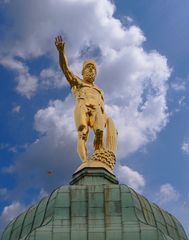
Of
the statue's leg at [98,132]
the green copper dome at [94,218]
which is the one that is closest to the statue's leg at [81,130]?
the statue's leg at [98,132]

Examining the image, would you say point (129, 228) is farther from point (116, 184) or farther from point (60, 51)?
point (60, 51)

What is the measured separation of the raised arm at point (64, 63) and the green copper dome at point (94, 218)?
5130 millimetres

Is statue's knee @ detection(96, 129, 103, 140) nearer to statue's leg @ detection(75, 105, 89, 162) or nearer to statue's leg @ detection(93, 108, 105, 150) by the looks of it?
statue's leg @ detection(93, 108, 105, 150)

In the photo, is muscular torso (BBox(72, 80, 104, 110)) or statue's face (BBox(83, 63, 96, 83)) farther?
statue's face (BBox(83, 63, 96, 83))

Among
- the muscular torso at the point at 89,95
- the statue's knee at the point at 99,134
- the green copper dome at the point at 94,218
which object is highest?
the muscular torso at the point at 89,95

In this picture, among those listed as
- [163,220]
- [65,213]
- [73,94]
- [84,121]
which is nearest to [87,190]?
[65,213]

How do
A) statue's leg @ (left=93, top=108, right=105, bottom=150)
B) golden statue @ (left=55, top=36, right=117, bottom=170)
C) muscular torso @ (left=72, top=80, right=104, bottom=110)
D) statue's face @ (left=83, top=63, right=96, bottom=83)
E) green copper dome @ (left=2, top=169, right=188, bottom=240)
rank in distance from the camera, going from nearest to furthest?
green copper dome @ (left=2, top=169, right=188, bottom=240)
golden statue @ (left=55, top=36, right=117, bottom=170)
statue's leg @ (left=93, top=108, right=105, bottom=150)
muscular torso @ (left=72, top=80, right=104, bottom=110)
statue's face @ (left=83, top=63, right=96, bottom=83)

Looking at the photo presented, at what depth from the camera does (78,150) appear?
23797 millimetres

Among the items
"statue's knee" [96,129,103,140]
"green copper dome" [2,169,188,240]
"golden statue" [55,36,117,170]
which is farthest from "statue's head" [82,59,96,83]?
"green copper dome" [2,169,188,240]

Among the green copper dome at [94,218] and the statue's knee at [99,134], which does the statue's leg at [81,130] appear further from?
the green copper dome at [94,218]

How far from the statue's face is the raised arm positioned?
666 mm

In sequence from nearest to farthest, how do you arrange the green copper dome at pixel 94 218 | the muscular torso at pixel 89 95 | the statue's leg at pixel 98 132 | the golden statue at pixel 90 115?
the green copper dome at pixel 94 218 < the golden statue at pixel 90 115 < the statue's leg at pixel 98 132 < the muscular torso at pixel 89 95

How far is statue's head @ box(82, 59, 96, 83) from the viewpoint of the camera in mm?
25998

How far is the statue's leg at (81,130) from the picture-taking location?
2366 cm
